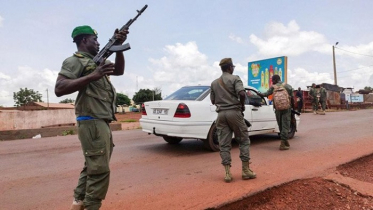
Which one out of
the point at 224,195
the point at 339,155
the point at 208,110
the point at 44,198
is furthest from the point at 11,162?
the point at 339,155

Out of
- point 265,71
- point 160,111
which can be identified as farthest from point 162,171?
point 265,71

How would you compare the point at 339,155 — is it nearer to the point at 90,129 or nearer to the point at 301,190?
the point at 301,190

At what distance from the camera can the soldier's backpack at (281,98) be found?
19.1 feet

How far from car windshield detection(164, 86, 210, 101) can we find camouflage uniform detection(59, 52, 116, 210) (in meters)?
3.79

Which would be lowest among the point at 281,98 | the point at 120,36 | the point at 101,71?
the point at 281,98

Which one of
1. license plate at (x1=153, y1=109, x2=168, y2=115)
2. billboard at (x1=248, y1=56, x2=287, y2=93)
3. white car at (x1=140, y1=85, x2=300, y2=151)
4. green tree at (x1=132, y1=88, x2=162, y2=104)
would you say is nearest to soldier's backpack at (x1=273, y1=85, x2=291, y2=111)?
white car at (x1=140, y1=85, x2=300, y2=151)

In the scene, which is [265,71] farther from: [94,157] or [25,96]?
[25,96]

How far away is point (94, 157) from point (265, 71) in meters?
18.0

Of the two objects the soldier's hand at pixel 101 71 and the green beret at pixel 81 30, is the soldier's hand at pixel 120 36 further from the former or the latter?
the soldier's hand at pixel 101 71

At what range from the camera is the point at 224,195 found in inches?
133

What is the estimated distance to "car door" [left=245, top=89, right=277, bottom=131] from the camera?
6.71 metres

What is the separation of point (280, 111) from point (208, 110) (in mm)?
1520

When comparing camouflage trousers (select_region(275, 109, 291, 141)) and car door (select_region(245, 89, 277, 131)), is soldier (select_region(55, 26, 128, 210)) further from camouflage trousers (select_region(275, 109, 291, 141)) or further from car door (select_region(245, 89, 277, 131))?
car door (select_region(245, 89, 277, 131))

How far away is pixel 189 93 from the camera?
6293 mm
